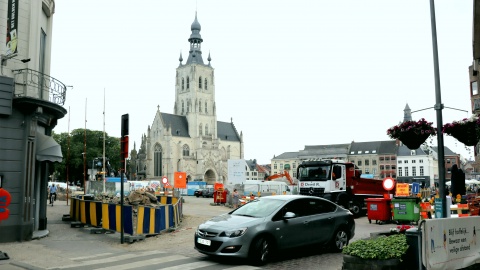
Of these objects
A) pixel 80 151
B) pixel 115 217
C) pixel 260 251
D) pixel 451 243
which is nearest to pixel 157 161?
pixel 80 151

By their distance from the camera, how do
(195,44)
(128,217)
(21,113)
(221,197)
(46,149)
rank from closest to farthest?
(21,113) < (128,217) < (46,149) < (221,197) < (195,44)

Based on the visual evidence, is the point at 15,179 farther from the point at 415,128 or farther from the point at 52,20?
the point at 415,128

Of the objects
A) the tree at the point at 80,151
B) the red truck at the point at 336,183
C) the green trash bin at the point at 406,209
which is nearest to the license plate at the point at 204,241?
the green trash bin at the point at 406,209

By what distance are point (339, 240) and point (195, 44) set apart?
4546 inches

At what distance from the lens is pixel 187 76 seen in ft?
400

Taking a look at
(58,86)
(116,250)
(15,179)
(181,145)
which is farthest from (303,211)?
(181,145)

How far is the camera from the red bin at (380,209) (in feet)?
62.3

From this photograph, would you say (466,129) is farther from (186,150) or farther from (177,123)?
(177,123)

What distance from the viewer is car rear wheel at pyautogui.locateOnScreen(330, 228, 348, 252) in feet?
37.6

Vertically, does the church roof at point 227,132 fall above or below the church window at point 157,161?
above

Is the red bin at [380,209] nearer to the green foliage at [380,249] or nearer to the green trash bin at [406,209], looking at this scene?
the green trash bin at [406,209]

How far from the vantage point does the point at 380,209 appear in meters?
19.1

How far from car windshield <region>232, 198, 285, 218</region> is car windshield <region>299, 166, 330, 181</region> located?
1128 centimetres

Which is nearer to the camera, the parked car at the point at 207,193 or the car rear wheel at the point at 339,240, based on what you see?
the car rear wheel at the point at 339,240
